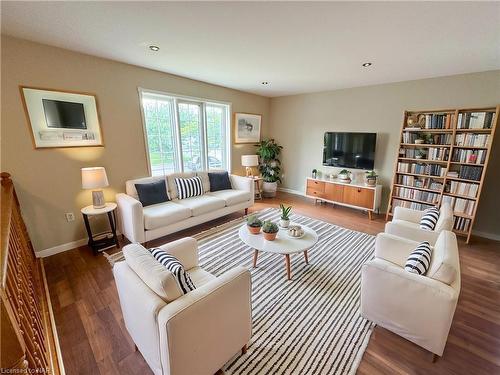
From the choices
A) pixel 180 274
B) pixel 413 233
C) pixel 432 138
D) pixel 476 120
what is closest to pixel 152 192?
pixel 180 274

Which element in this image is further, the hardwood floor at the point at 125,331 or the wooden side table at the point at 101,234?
the wooden side table at the point at 101,234

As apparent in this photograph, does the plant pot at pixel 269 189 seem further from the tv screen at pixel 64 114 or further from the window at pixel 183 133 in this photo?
the tv screen at pixel 64 114

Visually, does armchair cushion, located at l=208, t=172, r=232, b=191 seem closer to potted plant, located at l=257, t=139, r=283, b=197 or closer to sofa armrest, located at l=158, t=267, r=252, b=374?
potted plant, located at l=257, t=139, r=283, b=197

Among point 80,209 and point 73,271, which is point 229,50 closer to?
point 80,209

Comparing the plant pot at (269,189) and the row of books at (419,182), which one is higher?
the row of books at (419,182)

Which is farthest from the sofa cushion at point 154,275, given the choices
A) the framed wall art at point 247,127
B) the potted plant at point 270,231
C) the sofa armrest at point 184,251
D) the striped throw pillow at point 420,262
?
the framed wall art at point 247,127

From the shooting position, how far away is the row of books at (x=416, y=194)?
3.44m

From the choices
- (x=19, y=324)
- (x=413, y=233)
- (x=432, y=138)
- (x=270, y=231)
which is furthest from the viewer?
(x=432, y=138)

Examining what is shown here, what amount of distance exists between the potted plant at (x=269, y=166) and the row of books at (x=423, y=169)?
2.54m

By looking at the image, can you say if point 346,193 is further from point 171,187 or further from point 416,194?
point 171,187

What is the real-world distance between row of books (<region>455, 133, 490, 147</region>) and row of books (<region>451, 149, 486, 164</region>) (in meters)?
0.10

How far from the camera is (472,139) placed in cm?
303

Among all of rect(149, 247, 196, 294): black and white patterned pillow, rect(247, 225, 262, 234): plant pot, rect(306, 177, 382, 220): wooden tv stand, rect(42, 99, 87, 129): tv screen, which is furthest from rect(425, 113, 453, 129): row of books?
rect(42, 99, 87, 129): tv screen

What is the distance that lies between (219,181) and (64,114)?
7.64 ft
